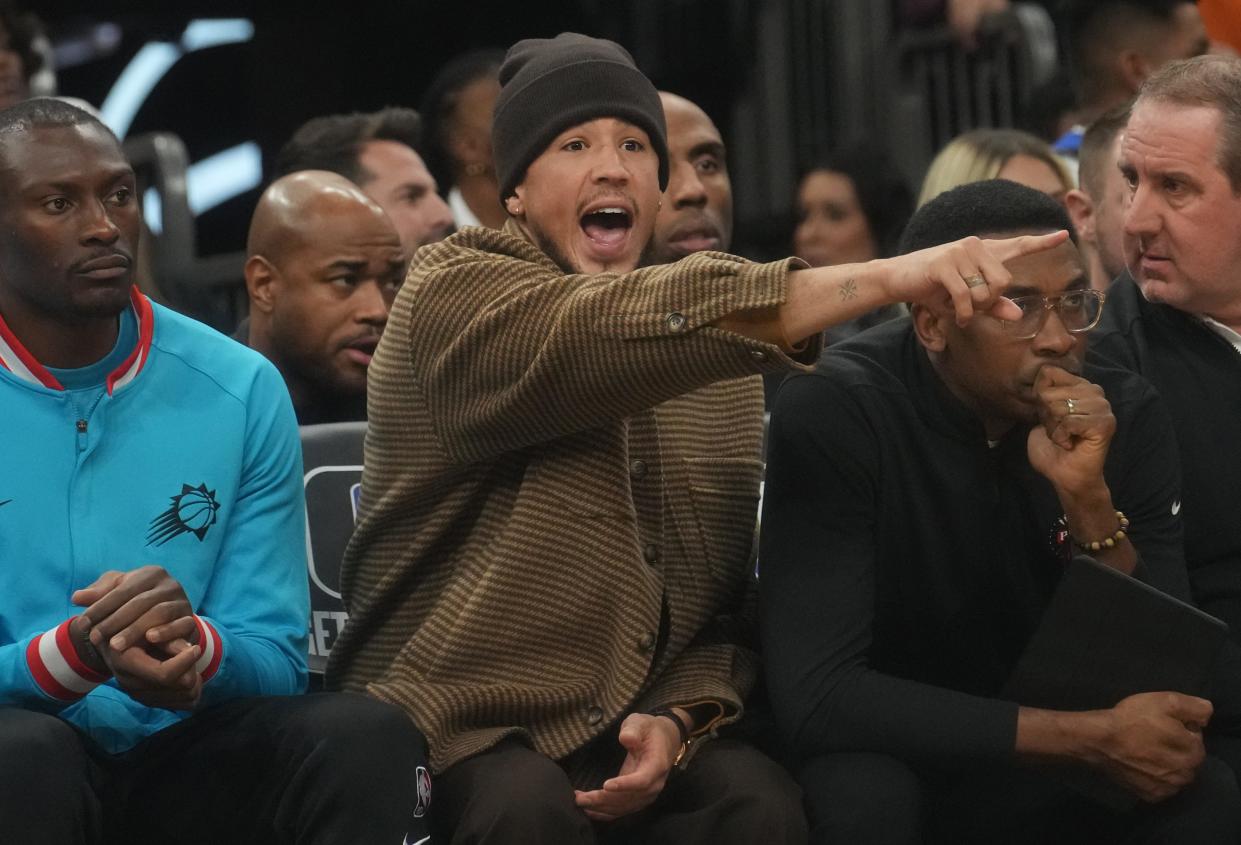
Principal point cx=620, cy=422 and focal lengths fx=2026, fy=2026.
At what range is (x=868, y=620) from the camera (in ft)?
10.5

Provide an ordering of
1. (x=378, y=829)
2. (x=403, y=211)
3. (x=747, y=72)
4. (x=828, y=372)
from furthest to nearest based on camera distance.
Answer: (x=747, y=72)
(x=403, y=211)
(x=828, y=372)
(x=378, y=829)

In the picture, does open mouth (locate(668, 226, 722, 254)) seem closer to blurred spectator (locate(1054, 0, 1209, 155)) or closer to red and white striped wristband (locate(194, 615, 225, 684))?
blurred spectator (locate(1054, 0, 1209, 155))

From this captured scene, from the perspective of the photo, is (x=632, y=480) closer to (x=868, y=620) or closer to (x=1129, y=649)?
(x=868, y=620)

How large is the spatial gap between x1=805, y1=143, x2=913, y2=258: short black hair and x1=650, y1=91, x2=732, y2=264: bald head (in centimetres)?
106

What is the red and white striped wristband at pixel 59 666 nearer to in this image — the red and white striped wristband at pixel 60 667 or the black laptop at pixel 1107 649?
the red and white striped wristband at pixel 60 667

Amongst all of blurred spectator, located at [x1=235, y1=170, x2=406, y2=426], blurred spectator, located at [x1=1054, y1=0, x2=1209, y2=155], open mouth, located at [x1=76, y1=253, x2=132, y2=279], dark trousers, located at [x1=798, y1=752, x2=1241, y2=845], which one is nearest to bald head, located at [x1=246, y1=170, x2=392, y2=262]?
blurred spectator, located at [x1=235, y1=170, x2=406, y2=426]

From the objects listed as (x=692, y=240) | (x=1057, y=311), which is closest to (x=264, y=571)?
(x=1057, y=311)

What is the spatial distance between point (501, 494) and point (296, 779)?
58 centimetres

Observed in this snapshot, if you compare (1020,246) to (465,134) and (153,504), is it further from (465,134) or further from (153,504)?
(465,134)

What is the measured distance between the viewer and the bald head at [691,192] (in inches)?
195

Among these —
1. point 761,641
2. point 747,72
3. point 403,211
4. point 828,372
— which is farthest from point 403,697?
point 747,72

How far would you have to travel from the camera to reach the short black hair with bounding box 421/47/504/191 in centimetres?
574

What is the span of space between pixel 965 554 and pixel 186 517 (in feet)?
4.15

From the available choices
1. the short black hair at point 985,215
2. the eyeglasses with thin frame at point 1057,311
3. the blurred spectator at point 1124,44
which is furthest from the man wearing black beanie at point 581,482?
the blurred spectator at point 1124,44
